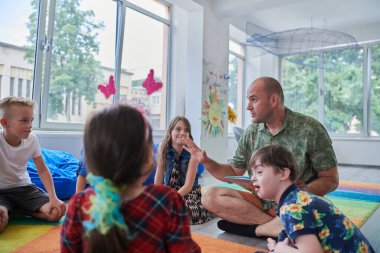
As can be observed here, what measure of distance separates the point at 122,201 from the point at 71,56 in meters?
3.33

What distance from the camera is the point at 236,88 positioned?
689cm

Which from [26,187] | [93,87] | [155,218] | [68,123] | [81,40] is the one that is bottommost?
[26,187]

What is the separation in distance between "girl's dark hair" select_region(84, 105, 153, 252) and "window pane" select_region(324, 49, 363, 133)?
6.33 meters

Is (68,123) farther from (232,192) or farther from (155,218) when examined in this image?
(155,218)

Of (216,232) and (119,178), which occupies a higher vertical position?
(119,178)

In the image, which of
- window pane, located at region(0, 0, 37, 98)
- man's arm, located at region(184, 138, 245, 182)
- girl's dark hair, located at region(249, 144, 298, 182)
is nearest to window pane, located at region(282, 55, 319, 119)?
window pane, located at region(0, 0, 37, 98)

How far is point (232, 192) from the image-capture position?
1925mm

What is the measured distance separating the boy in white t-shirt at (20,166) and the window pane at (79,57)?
139cm

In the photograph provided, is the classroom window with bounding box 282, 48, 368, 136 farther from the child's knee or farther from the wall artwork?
the child's knee

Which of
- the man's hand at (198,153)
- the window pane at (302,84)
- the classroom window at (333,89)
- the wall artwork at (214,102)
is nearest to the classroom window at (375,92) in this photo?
the classroom window at (333,89)

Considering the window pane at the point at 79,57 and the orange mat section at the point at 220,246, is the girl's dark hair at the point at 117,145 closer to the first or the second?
the orange mat section at the point at 220,246

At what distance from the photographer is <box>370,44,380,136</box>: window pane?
19.9ft

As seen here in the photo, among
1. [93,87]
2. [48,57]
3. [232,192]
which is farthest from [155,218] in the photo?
[93,87]

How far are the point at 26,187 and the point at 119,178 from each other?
5.58 ft
